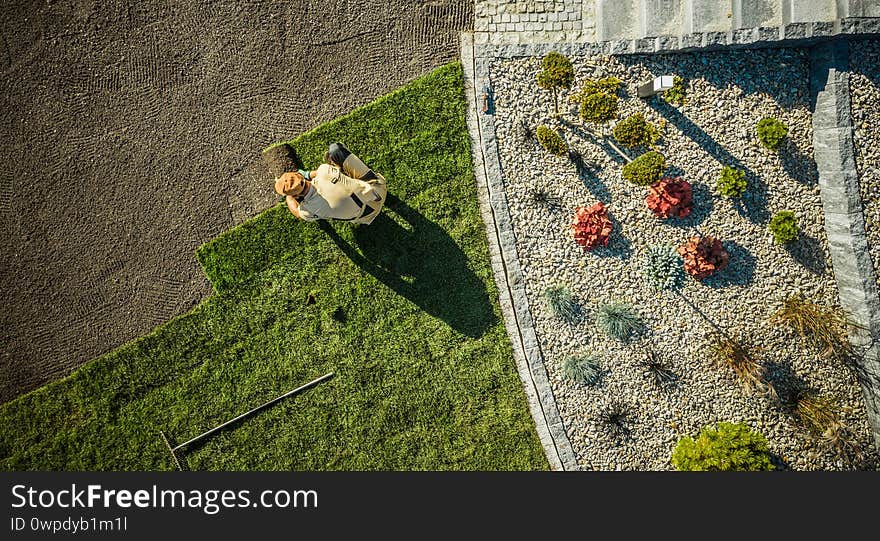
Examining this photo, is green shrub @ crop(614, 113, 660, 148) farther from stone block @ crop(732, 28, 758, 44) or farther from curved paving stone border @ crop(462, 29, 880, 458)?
stone block @ crop(732, 28, 758, 44)

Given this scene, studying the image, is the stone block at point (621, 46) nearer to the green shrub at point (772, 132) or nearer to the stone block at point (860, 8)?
the green shrub at point (772, 132)

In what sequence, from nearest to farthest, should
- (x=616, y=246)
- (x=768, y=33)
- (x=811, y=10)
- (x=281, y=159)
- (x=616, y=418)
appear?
(x=811, y=10)
(x=768, y=33)
(x=616, y=246)
(x=616, y=418)
(x=281, y=159)

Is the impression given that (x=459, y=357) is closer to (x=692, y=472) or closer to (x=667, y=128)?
(x=692, y=472)

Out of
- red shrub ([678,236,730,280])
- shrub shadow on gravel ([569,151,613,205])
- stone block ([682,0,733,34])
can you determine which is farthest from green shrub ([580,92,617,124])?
red shrub ([678,236,730,280])

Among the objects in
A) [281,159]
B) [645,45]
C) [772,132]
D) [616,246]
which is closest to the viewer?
[772,132]

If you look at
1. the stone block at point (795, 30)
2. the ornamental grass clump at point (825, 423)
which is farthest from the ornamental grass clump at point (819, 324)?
the stone block at point (795, 30)

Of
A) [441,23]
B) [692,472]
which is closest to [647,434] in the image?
[692,472]

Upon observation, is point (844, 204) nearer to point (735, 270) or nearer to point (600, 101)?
point (735, 270)

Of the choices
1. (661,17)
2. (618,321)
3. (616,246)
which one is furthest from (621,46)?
(618,321)
